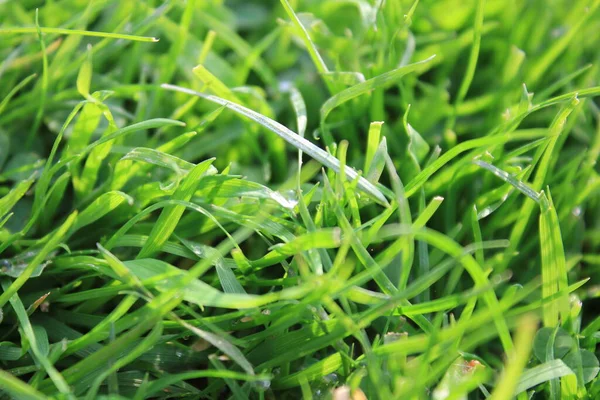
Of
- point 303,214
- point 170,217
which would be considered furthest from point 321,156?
point 170,217

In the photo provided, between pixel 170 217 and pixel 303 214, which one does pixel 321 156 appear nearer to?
pixel 303 214

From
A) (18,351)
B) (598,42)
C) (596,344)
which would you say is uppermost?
(598,42)

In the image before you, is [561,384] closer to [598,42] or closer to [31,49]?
[598,42]

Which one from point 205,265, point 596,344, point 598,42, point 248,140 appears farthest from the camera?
point 598,42

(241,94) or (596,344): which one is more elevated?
(241,94)

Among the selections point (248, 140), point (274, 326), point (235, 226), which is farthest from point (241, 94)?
point (274, 326)

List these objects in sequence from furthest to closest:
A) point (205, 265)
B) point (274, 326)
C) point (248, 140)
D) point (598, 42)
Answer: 1. point (598, 42)
2. point (248, 140)
3. point (274, 326)
4. point (205, 265)

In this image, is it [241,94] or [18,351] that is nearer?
[18,351]
